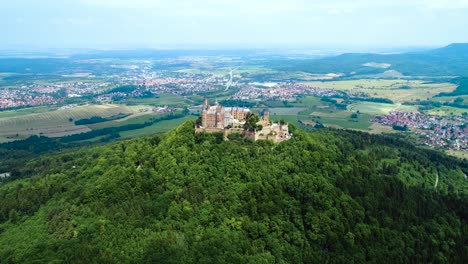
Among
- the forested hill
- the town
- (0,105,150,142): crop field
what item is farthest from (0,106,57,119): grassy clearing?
the town

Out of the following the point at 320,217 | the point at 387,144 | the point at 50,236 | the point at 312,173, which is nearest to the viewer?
the point at 50,236

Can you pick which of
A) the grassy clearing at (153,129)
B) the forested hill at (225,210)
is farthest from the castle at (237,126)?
the grassy clearing at (153,129)

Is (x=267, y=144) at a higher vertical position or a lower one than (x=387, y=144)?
higher

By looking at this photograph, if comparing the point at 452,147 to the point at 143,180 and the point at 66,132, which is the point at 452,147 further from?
the point at 66,132

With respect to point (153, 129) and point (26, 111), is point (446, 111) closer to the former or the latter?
point (153, 129)

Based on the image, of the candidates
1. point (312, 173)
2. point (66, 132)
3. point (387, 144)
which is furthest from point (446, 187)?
point (66, 132)

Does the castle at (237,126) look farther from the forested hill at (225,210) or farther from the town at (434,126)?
the town at (434,126)
